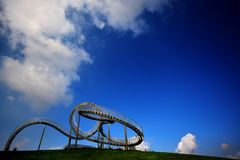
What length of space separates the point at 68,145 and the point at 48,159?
18.4 metres

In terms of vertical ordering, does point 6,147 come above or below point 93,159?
above

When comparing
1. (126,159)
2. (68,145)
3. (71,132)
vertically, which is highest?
(71,132)

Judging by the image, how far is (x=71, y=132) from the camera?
35688mm

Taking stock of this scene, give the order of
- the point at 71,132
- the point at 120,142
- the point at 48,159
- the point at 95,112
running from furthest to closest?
the point at 120,142, the point at 71,132, the point at 95,112, the point at 48,159

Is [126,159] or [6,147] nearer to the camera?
[126,159]

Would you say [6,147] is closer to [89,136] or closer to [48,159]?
[89,136]

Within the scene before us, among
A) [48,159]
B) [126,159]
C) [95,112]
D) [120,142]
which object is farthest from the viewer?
[120,142]

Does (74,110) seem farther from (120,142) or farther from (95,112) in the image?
(120,142)

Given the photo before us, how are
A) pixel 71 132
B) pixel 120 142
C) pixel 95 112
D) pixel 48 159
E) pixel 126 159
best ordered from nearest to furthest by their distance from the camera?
pixel 48 159 → pixel 126 159 → pixel 95 112 → pixel 71 132 → pixel 120 142

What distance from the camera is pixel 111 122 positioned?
36781 millimetres

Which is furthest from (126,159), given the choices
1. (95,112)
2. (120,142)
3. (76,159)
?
(120,142)

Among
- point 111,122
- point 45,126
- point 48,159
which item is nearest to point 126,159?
point 48,159

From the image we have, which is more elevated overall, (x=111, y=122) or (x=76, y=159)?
(x=111, y=122)

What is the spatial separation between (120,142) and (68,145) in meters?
11.0
